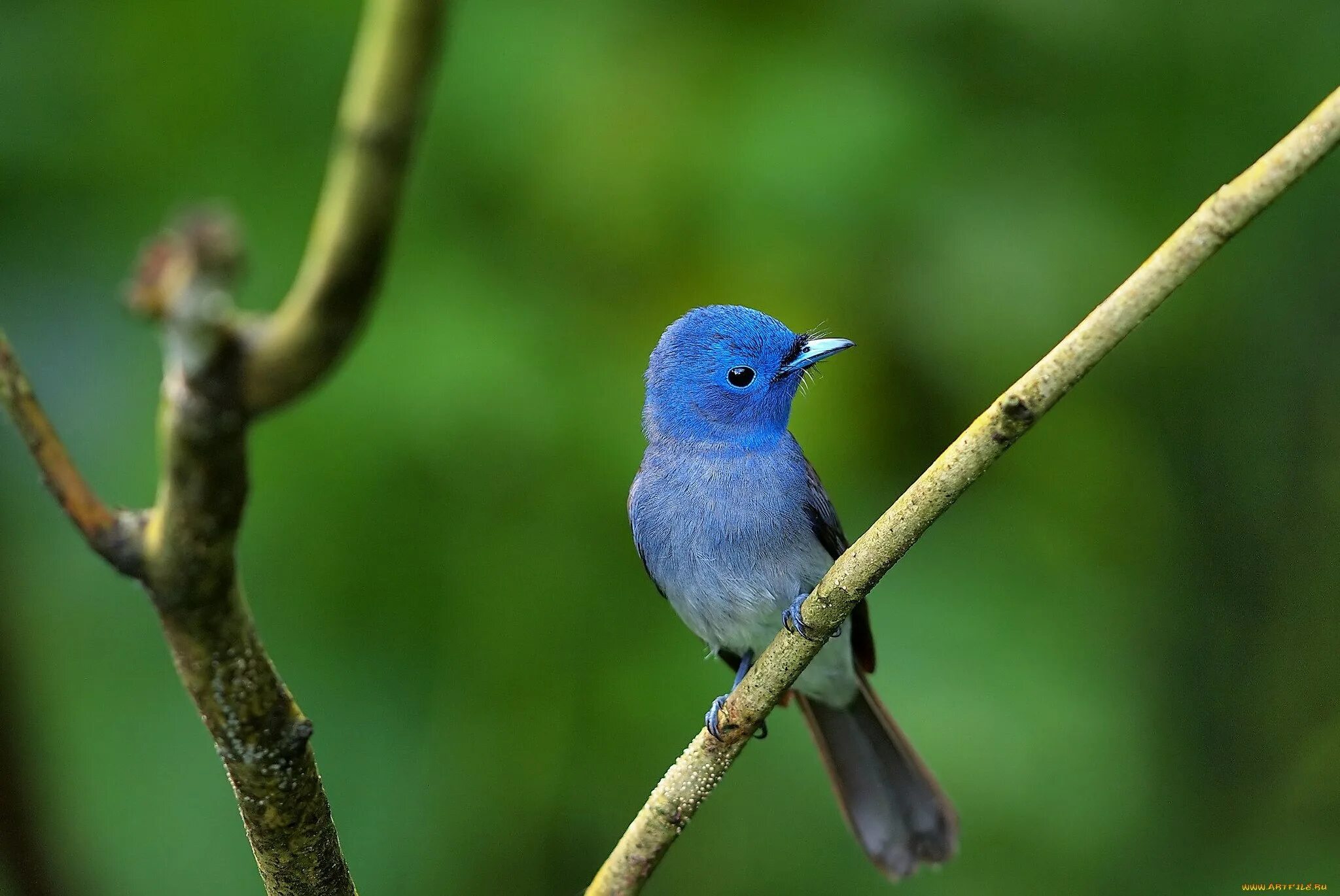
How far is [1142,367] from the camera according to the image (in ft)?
15.7

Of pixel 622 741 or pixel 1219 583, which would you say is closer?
pixel 622 741

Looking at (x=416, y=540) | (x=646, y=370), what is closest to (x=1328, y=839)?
(x=646, y=370)

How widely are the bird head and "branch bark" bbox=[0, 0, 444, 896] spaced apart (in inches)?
78.0

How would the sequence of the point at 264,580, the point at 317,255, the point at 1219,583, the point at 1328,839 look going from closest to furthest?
the point at 317,255 → the point at 264,580 → the point at 1328,839 → the point at 1219,583

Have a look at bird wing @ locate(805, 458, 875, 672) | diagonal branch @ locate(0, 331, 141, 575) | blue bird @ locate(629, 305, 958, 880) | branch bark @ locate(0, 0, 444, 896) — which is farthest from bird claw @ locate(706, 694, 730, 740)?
diagonal branch @ locate(0, 331, 141, 575)

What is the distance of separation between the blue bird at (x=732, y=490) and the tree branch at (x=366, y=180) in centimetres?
238

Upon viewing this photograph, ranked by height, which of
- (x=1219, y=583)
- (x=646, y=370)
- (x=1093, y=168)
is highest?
(x=1093, y=168)

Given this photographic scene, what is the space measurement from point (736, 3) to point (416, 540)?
6.50 ft

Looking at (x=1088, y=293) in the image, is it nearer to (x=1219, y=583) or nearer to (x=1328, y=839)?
(x=1219, y=583)

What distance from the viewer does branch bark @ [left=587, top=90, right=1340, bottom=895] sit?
1664 mm

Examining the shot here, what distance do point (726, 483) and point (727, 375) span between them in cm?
31

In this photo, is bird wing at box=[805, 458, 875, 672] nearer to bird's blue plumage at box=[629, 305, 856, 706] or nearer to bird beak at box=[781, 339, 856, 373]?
bird's blue plumage at box=[629, 305, 856, 706]

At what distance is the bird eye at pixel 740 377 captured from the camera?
12.0 feet

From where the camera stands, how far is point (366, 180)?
1226mm
